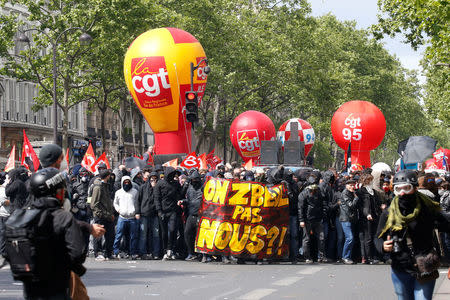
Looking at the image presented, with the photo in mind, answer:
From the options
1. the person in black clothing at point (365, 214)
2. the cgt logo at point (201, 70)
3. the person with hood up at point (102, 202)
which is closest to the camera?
the person with hood up at point (102, 202)

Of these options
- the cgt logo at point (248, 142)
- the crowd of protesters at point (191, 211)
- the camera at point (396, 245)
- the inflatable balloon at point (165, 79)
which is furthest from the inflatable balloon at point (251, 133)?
the camera at point (396, 245)

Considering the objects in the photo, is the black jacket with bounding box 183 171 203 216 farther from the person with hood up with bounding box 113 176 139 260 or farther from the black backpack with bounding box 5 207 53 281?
the black backpack with bounding box 5 207 53 281

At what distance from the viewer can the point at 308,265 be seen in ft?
55.3

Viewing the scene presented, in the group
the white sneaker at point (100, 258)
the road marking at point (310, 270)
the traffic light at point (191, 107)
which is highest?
the traffic light at point (191, 107)

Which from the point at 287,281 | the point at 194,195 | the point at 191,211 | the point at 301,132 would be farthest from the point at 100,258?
the point at 301,132

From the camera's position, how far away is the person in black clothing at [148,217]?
18.0 m

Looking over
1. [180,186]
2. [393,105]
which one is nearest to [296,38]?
[393,105]

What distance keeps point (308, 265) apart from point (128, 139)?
57.8 m

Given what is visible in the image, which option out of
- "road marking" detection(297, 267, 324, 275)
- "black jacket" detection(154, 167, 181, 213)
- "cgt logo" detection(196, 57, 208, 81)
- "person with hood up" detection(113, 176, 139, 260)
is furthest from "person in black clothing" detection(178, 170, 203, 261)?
"cgt logo" detection(196, 57, 208, 81)

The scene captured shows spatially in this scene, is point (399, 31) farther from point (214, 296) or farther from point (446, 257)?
point (214, 296)

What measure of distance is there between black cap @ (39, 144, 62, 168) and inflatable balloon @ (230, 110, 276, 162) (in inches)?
1389

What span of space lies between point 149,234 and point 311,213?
3204 millimetres

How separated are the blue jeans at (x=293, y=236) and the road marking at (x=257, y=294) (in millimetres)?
5173

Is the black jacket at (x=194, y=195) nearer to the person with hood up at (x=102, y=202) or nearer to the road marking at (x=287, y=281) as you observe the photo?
the person with hood up at (x=102, y=202)
